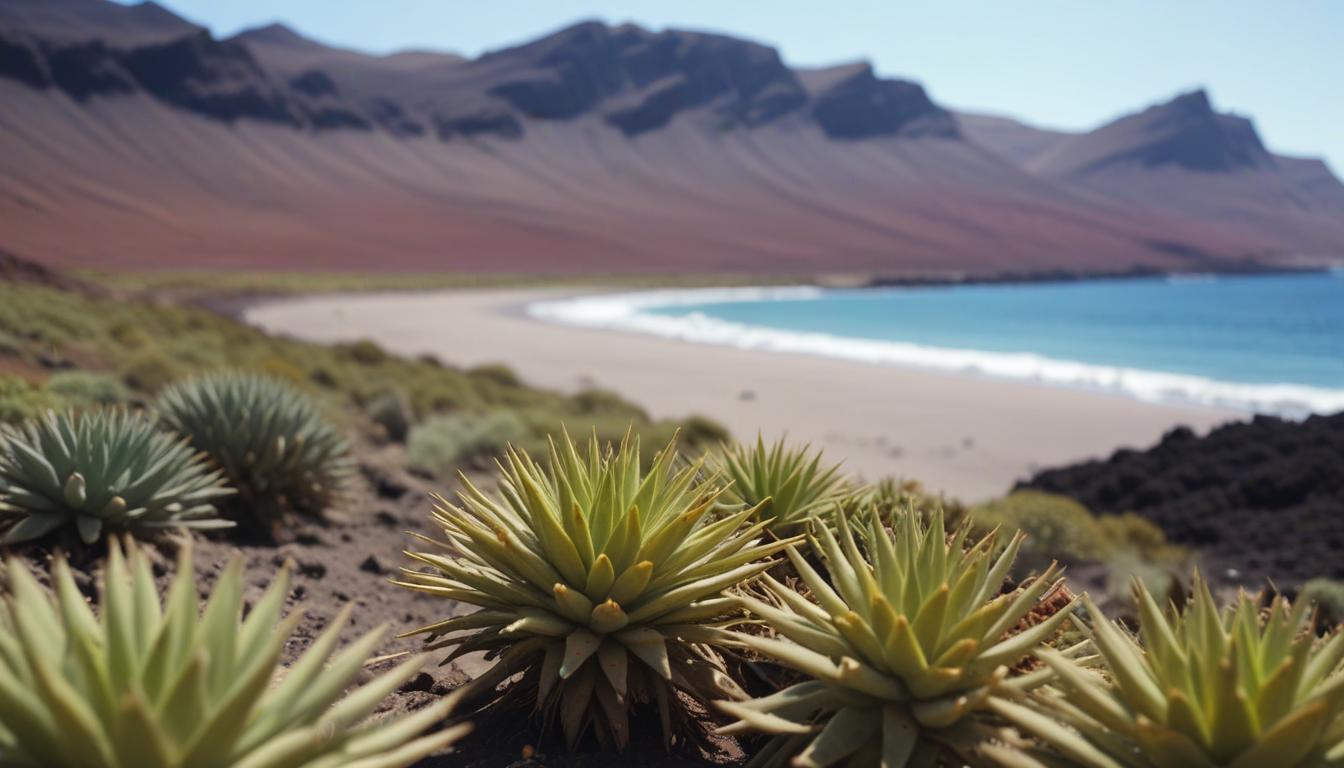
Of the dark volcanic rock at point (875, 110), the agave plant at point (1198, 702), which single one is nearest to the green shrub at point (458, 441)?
the agave plant at point (1198, 702)

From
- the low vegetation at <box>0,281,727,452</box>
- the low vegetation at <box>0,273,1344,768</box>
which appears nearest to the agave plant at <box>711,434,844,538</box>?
the low vegetation at <box>0,273,1344,768</box>

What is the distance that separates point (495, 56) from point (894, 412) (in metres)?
146

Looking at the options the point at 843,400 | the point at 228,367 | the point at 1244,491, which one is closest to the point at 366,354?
the point at 228,367

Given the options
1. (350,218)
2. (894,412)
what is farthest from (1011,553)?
Answer: (350,218)

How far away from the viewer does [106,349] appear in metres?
11.3

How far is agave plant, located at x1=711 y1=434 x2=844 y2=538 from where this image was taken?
328 cm

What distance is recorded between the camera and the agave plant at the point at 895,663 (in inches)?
80.3

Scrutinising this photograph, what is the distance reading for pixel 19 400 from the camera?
19.9ft

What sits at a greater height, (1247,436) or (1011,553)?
→ (1011,553)

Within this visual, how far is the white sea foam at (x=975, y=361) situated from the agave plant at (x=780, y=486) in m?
19.9

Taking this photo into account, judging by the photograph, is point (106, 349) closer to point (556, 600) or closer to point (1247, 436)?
point (556, 600)

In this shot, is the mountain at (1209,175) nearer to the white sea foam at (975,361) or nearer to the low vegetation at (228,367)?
the white sea foam at (975,361)

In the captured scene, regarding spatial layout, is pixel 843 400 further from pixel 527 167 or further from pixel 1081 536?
pixel 527 167

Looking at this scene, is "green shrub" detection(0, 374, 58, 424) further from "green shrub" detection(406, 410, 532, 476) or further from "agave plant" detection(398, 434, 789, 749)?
"agave plant" detection(398, 434, 789, 749)
